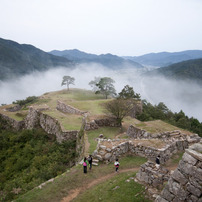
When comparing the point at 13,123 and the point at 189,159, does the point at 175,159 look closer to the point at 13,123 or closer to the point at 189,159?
the point at 189,159

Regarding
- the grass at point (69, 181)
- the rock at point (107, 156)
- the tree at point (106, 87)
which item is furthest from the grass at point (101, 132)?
the tree at point (106, 87)

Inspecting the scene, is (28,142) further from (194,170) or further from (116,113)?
(194,170)

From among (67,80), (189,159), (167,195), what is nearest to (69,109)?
(167,195)

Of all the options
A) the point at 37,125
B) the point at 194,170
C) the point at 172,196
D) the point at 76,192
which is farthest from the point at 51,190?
the point at 37,125

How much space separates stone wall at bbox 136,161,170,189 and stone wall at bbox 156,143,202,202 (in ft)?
6.21

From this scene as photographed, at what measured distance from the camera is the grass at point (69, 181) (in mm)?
7902

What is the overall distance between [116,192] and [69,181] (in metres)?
3.14

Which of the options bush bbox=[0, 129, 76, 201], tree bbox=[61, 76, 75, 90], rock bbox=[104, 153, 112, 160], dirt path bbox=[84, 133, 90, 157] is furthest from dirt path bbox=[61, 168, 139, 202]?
tree bbox=[61, 76, 75, 90]

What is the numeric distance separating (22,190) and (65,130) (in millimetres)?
7565

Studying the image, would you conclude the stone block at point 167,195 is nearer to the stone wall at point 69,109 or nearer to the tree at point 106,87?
the stone wall at point 69,109

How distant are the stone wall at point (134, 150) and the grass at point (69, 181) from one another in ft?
1.51

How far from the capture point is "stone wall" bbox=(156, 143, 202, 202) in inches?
180

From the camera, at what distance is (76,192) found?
816cm

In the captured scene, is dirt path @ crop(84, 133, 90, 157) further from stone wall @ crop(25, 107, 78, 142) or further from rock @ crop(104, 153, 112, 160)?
stone wall @ crop(25, 107, 78, 142)
